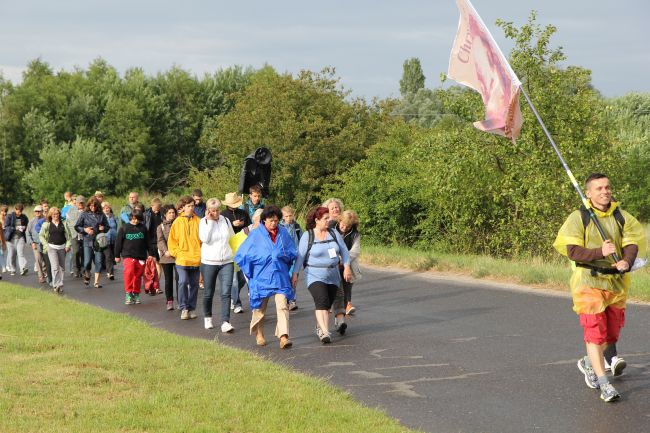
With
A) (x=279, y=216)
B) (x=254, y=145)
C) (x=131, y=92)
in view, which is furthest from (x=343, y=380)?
(x=131, y=92)

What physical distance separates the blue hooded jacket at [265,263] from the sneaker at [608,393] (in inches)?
173

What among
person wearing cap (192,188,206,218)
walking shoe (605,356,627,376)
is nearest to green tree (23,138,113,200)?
person wearing cap (192,188,206,218)

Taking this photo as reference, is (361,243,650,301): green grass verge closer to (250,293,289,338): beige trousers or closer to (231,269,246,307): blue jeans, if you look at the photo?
(231,269,246,307): blue jeans

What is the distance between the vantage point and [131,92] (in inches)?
2635

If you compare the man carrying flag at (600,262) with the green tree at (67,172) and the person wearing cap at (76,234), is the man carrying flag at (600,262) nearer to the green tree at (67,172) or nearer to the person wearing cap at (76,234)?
the person wearing cap at (76,234)

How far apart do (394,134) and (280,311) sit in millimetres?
19845

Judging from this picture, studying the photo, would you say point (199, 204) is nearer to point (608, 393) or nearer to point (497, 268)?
point (497, 268)

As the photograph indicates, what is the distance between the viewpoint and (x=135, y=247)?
17250mm

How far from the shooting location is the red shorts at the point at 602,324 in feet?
27.0

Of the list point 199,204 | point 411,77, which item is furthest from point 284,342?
point 411,77

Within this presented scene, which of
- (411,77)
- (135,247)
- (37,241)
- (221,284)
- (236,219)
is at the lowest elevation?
(221,284)

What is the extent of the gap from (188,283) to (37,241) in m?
7.73

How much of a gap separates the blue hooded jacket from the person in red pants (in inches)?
229

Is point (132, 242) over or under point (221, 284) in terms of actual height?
over
